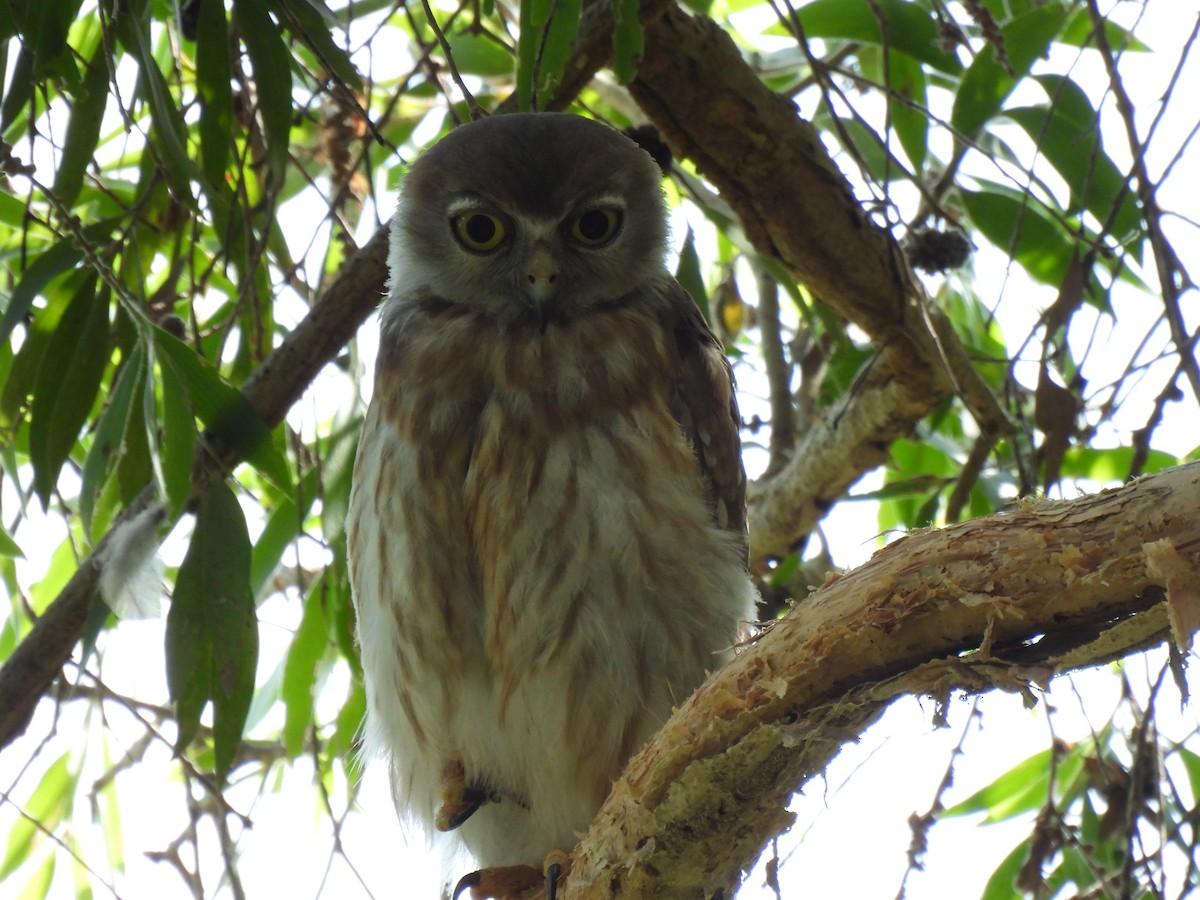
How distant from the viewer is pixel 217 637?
239 cm

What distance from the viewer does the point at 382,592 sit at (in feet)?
8.39

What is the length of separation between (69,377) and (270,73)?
2.44 ft

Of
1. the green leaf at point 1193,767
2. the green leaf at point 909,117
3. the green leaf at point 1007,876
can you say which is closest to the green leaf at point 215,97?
the green leaf at point 909,117

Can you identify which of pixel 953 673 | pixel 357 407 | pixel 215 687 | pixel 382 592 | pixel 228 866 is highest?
pixel 357 407

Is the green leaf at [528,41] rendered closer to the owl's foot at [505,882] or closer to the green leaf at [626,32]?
the green leaf at [626,32]

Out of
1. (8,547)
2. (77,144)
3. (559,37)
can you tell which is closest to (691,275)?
(559,37)

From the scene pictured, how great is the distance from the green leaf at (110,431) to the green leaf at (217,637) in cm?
22

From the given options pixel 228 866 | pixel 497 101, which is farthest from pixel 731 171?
pixel 228 866

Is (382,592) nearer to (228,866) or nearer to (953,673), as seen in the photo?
(228,866)

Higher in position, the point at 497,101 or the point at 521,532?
the point at 497,101

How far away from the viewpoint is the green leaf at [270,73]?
2.50 m

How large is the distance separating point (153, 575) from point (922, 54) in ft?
7.13

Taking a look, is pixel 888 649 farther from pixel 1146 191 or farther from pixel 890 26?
pixel 890 26

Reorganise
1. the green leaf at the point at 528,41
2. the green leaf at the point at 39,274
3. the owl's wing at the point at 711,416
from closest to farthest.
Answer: the green leaf at the point at 39,274 → the green leaf at the point at 528,41 → the owl's wing at the point at 711,416
